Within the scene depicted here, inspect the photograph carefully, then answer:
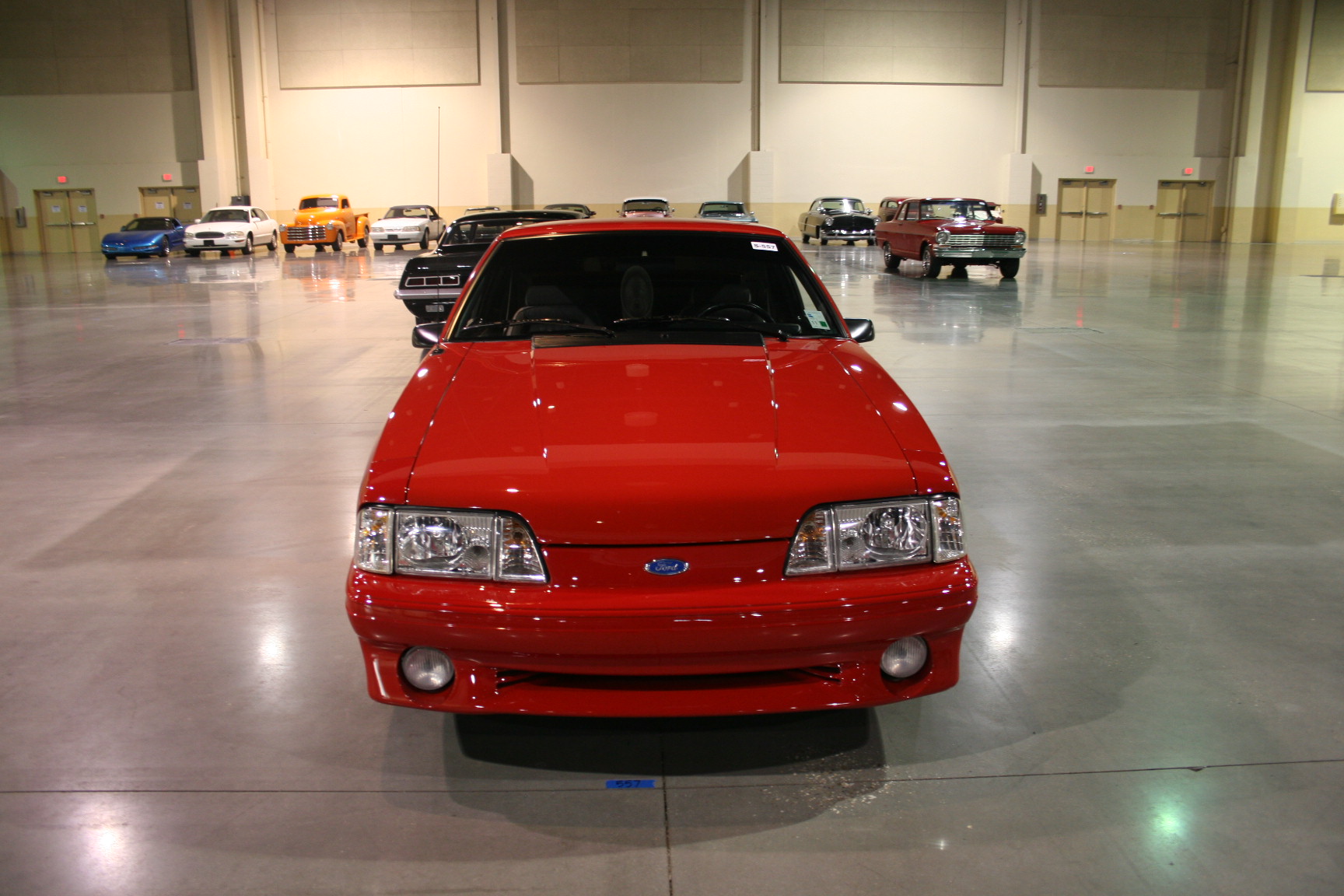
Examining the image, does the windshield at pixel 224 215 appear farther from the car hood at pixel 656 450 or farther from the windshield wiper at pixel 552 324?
the car hood at pixel 656 450

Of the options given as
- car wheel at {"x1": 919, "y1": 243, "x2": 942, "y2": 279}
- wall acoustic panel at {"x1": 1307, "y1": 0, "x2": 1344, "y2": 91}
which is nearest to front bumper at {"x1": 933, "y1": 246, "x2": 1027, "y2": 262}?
car wheel at {"x1": 919, "y1": 243, "x2": 942, "y2": 279}

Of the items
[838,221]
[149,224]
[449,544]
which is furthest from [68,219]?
[449,544]

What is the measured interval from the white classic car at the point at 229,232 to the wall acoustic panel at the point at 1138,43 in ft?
85.9

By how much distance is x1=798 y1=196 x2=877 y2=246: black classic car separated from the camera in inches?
1265

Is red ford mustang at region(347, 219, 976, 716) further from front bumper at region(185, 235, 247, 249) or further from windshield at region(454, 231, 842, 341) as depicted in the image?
front bumper at region(185, 235, 247, 249)

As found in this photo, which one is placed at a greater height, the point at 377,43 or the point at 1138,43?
the point at 1138,43

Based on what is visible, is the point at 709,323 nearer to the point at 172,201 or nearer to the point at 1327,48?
the point at 172,201

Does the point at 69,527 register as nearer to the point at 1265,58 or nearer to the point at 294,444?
the point at 294,444

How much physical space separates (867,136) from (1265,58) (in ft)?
44.8

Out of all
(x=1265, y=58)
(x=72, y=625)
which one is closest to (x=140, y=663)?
(x=72, y=625)

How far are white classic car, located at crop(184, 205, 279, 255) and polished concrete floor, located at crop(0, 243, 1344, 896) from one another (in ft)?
80.2

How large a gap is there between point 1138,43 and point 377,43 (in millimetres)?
25879

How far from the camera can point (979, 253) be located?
18.7m

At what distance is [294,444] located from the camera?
20.4 feet
